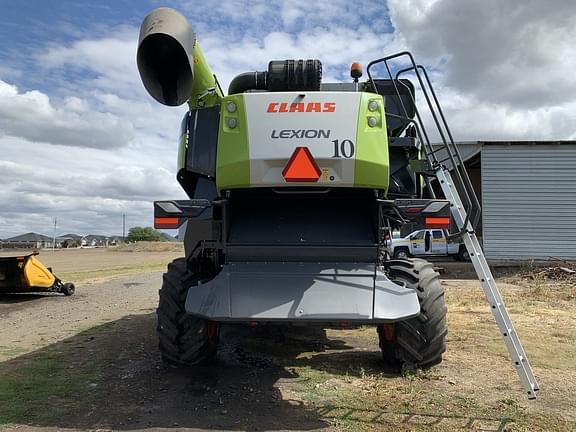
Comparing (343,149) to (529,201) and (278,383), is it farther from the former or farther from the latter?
(529,201)

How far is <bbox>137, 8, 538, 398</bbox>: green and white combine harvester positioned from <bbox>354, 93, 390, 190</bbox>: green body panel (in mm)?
10

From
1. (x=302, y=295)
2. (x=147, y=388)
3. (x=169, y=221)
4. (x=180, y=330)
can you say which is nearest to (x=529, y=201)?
(x=302, y=295)

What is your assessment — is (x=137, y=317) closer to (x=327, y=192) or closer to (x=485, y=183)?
(x=327, y=192)

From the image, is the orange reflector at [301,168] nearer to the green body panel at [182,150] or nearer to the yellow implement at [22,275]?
the green body panel at [182,150]

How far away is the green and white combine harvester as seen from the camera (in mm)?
4578

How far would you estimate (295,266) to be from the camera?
16.2ft

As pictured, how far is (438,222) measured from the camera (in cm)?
486

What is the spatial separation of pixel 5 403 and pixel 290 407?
2.48m

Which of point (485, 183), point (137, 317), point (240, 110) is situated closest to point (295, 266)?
point (240, 110)

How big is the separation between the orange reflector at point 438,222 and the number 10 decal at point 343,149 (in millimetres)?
973

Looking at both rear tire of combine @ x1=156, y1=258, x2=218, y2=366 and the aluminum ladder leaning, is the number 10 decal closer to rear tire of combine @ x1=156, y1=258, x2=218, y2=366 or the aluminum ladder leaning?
the aluminum ladder leaning

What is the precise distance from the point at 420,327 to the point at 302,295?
1.35m

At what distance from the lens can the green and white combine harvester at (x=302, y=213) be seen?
15.0 ft

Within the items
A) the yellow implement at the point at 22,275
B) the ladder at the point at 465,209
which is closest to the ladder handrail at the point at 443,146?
the ladder at the point at 465,209
